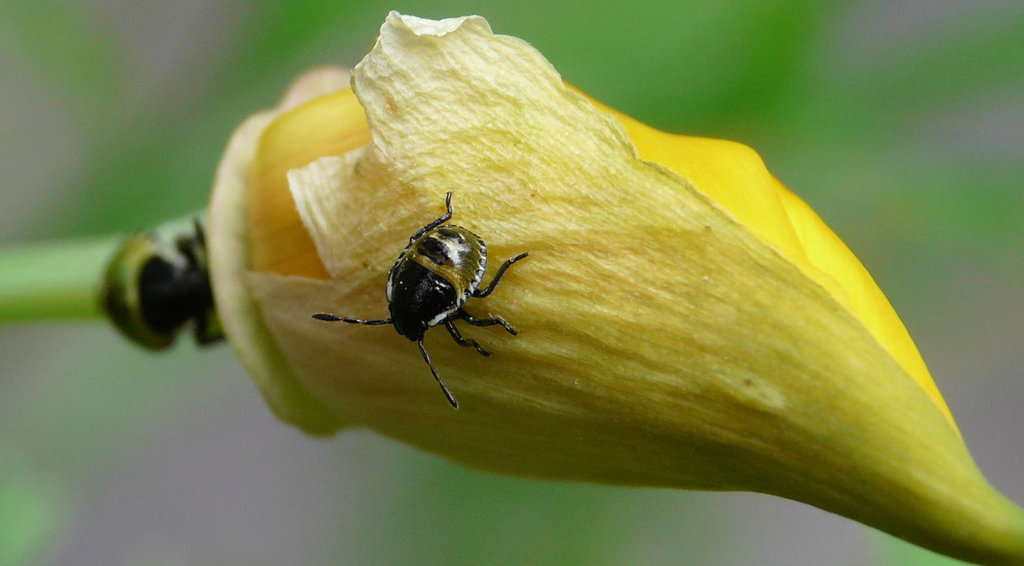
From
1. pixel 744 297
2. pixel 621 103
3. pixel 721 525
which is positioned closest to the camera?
pixel 744 297

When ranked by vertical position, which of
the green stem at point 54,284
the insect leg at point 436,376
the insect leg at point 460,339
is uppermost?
the insect leg at point 460,339

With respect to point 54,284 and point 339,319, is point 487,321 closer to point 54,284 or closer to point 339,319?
point 339,319

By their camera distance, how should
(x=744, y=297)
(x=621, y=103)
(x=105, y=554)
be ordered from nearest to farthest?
(x=744, y=297) < (x=621, y=103) < (x=105, y=554)

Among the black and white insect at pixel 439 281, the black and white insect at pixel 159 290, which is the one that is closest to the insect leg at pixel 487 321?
the black and white insect at pixel 439 281

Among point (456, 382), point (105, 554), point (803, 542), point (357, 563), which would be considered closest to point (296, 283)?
point (456, 382)

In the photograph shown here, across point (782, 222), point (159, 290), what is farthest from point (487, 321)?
point (159, 290)

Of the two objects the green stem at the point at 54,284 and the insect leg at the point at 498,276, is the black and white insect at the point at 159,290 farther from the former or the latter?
the insect leg at the point at 498,276

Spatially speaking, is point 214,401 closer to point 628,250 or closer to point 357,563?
point 357,563
